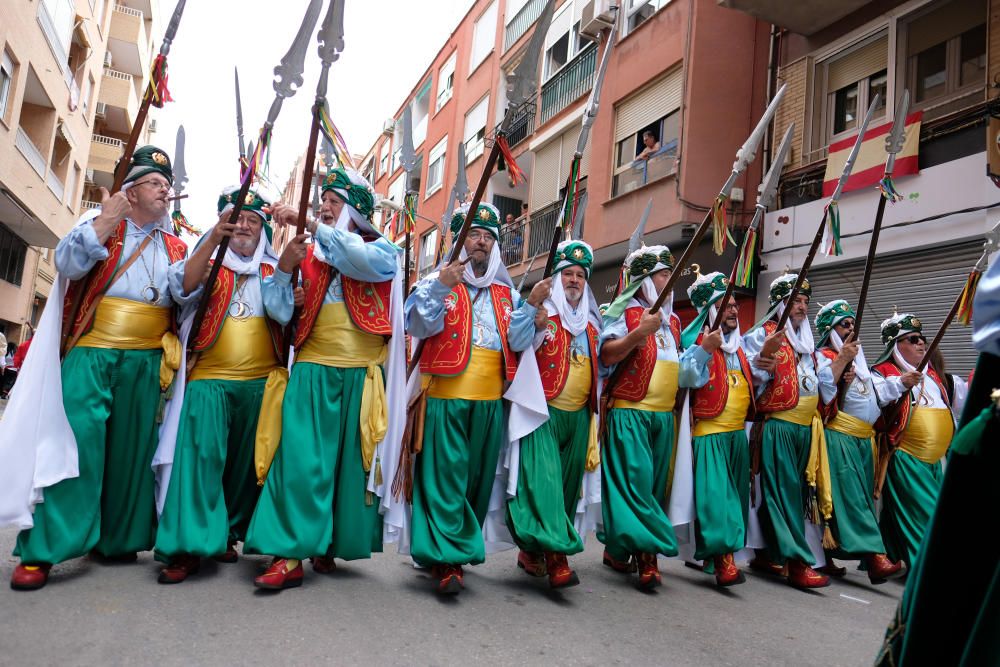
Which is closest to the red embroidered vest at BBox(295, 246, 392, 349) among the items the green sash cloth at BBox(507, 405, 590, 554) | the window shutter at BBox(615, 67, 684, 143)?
the green sash cloth at BBox(507, 405, 590, 554)

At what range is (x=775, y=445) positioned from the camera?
5512 millimetres

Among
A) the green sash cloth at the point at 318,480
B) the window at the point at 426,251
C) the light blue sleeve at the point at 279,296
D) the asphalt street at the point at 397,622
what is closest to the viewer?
the asphalt street at the point at 397,622

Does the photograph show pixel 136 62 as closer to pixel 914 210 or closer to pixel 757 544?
pixel 914 210

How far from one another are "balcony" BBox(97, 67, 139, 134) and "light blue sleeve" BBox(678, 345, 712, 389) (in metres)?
26.5

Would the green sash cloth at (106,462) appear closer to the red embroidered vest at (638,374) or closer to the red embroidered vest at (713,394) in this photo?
the red embroidered vest at (638,374)

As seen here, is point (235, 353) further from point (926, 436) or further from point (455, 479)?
point (926, 436)

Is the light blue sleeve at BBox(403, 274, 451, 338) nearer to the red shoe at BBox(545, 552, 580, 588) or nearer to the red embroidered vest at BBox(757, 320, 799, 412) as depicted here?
the red shoe at BBox(545, 552, 580, 588)

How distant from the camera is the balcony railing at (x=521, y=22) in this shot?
1927 cm

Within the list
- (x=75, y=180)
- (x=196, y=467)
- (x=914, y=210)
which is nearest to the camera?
(x=196, y=467)

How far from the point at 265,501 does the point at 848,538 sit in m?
3.87

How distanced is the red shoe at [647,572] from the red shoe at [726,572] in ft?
1.50

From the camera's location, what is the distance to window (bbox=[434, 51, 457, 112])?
24.6m

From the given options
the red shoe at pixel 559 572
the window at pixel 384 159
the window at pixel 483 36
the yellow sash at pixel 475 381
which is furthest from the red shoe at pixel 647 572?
the window at pixel 384 159

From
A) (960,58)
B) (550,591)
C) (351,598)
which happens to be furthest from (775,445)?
(960,58)
